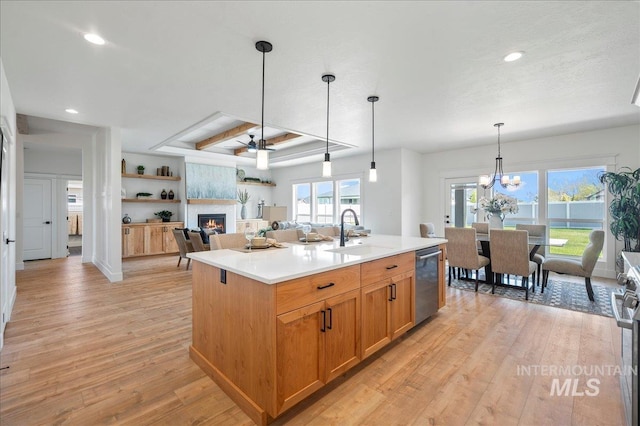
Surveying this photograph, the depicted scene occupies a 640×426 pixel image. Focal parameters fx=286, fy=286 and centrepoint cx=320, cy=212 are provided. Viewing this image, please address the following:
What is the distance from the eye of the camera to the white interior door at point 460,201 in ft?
21.6

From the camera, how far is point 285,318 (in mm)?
1602

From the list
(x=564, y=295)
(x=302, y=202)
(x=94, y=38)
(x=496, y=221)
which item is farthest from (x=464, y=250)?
(x=302, y=202)

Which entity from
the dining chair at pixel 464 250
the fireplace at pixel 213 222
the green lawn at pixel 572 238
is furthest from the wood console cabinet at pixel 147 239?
the green lawn at pixel 572 238

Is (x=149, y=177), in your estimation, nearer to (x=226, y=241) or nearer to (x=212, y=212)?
(x=212, y=212)

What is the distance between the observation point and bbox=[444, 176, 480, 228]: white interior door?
259 inches

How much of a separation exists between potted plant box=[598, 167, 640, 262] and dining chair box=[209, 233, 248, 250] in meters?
5.64

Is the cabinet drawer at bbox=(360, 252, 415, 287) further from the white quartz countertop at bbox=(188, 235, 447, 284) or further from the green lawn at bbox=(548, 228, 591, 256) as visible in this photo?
the green lawn at bbox=(548, 228, 591, 256)

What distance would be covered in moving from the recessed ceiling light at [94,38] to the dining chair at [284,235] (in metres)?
2.24

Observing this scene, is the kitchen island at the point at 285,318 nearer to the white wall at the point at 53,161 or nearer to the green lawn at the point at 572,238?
the green lawn at the point at 572,238

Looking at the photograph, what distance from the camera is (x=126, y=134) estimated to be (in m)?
5.47

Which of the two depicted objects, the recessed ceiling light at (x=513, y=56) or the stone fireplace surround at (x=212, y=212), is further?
the stone fireplace surround at (x=212, y=212)

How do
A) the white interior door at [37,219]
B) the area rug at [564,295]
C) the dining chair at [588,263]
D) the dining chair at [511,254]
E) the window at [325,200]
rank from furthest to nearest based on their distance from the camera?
the window at [325,200], the white interior door at [37,219], the dining chair at [511,254], the dining chair at [588,263], the area rug at [564,295]

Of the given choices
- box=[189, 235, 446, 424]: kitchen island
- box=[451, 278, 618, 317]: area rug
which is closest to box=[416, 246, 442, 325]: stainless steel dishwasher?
box=[189, 235, 446, 424]: kitchen island

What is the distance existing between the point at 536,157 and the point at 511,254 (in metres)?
2.95
